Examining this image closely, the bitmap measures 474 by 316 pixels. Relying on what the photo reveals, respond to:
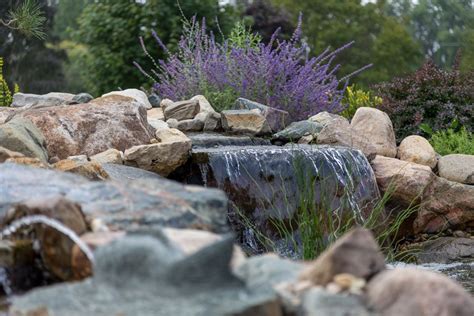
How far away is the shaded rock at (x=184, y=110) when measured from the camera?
7.79 m

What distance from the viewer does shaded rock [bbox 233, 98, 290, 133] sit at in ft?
25.5

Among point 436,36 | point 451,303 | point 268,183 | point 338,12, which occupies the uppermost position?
point 451,303

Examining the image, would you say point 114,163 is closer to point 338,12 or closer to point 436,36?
point 338,12

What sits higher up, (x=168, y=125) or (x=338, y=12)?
(x=168, y=125)

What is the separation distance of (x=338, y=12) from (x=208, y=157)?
22.4m

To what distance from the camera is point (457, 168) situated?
781 cm

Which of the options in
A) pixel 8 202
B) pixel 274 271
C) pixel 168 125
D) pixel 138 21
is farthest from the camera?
pixel 138 21

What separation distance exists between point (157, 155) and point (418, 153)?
9.28 feet

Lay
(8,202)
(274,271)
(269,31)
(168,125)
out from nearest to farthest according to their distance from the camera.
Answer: (274,271)
(8,202)
(168,125)
(269,31)

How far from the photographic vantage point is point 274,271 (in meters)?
2.70

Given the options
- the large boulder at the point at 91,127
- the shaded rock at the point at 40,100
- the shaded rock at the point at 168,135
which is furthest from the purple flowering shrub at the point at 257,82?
the large boulder at the point at 91,127

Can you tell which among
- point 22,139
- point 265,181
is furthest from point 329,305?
point 265,181

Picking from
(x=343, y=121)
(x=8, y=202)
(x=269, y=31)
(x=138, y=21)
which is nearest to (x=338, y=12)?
(x=269, y=31)

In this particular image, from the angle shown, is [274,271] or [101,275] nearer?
[101,275]
